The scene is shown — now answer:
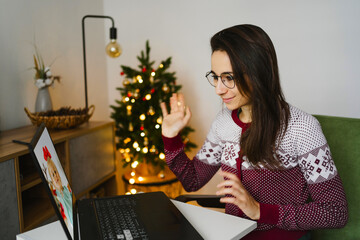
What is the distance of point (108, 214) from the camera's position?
1.05 meters

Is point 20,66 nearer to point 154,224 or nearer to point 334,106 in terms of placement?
point 154,224

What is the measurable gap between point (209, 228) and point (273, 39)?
6.07 ft

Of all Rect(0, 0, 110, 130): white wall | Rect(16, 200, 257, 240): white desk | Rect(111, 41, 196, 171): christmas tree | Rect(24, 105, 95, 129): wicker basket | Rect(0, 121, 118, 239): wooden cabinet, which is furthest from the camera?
Rect(111, 41, 196, 171): christmas tree

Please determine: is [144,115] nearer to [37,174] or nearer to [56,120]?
[56,120]

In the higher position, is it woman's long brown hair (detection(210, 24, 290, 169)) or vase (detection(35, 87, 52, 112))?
woman's long brown hair (detection(210, 24, 290, 169))

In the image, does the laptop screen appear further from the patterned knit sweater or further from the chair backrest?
the chair backrest

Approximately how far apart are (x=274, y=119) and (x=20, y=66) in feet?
5.33

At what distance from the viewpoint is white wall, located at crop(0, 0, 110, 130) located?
206cm

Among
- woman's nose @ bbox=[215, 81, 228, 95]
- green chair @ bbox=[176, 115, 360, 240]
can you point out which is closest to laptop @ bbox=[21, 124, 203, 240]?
woman's nose @ bbox=[215, 81, 228, 95]

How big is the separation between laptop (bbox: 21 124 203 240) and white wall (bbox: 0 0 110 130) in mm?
1229

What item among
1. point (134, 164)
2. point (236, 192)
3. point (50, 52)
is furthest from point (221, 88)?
point (50, 52)

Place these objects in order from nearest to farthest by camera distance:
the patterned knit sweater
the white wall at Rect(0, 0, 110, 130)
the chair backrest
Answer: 1. the patterned knit sweater
2. the chair backrest
3. the white wall at Rect(0, 0, 110, 130)

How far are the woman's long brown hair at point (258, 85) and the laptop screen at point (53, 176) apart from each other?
63cm

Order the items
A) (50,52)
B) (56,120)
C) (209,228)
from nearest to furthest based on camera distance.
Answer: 1. (209,228)
2. (56,120)
3. (50,52)
